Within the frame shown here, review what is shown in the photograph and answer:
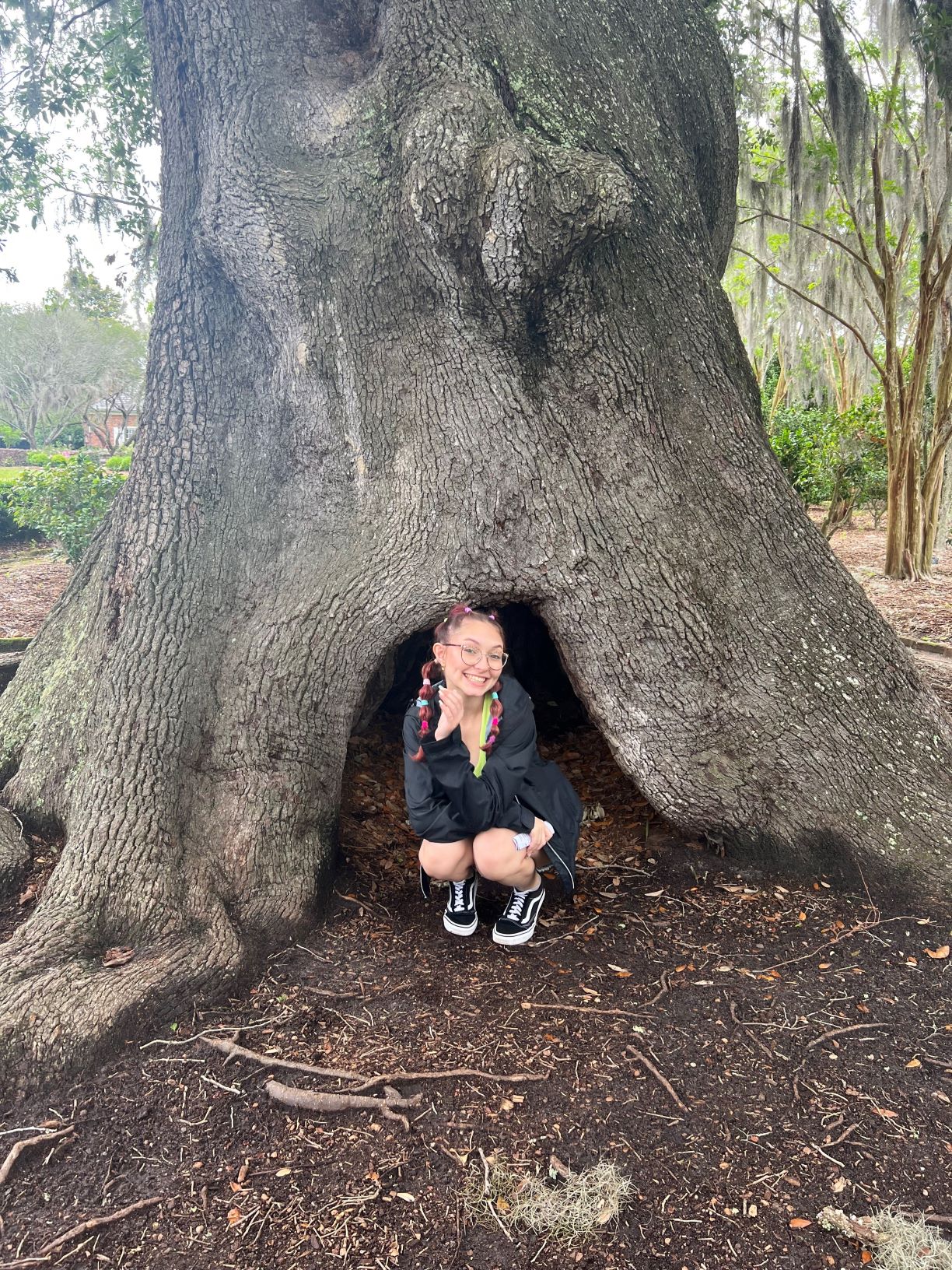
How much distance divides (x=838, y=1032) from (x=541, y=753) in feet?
8.69

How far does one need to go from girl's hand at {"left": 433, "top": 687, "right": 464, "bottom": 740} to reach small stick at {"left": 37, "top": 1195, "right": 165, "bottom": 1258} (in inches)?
61.3

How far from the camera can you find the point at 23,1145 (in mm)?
2246

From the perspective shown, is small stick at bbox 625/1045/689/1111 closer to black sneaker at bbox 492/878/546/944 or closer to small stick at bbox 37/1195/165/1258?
black sneaker at bbox 492/878/546/944

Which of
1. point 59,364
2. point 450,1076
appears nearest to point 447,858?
point 450,1076

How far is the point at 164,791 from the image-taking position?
3.21 m

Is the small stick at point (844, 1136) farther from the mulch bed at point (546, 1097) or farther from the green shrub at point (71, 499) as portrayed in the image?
the green shrub at point (71, 499)

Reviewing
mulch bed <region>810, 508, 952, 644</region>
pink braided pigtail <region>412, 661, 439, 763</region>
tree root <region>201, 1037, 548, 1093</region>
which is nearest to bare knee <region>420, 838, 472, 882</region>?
pink braided pigtail <region>412, 661, 439, 763</region>

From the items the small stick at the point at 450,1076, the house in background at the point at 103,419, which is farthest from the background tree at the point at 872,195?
the house in background at the point at 103,419

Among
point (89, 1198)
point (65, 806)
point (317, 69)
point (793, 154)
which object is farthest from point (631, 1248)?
point (793, 154)

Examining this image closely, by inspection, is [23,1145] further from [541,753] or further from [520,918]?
[541,753]

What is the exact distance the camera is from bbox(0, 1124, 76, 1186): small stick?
7.16ft

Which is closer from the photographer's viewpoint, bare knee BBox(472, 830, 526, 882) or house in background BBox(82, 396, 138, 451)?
bare knee BBox(472, 830, 526, 882)

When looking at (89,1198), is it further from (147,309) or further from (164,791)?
(147,309)

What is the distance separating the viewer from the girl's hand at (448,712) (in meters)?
3.02
